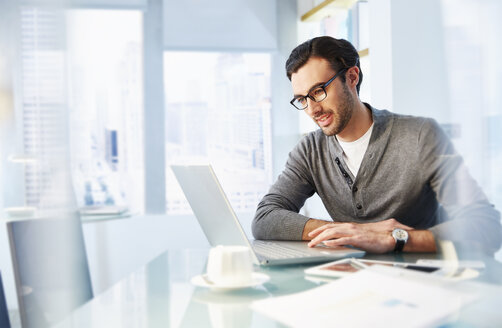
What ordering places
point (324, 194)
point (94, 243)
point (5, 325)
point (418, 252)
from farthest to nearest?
point (94, 243) < point (324, 194) < point (5, 325) < point (418, 252)

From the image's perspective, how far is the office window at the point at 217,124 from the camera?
3.69m

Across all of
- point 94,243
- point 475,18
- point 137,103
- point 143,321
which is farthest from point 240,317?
point 137,103

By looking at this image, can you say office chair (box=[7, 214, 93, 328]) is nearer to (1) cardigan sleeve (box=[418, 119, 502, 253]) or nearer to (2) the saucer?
(2) the saucer

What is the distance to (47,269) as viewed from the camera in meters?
0.85

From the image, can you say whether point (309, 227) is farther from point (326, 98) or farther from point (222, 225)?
point (326, 98)

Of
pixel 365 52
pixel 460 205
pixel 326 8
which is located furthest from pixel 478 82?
pixel 326 8

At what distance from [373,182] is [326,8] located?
1.78 metres

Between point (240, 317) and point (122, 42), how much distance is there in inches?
129

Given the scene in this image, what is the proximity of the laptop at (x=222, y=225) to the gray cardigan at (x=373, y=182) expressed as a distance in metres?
0.22

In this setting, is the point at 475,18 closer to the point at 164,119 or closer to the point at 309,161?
the point at 309,161

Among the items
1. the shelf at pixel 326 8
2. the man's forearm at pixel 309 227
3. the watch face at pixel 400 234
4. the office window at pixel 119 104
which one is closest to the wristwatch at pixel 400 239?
the watch face at pixel 400 234

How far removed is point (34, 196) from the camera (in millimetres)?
771

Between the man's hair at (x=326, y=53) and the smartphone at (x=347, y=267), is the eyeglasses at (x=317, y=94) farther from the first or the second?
the smartphone at (x=347, y=267)

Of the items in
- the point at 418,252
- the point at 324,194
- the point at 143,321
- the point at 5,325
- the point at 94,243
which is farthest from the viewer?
the point at 94,243
